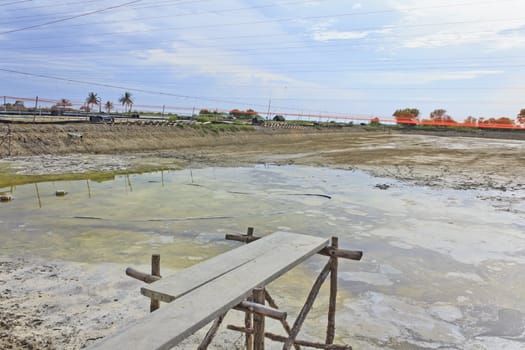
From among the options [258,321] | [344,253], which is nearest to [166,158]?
[344,253]

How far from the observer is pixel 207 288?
299 cm

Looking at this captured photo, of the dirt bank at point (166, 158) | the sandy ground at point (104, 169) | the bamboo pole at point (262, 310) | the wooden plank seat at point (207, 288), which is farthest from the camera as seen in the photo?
the dirt bank at point (166, 158)

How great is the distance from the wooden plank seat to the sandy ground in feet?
4.54

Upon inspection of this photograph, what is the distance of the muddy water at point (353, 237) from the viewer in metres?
5.26

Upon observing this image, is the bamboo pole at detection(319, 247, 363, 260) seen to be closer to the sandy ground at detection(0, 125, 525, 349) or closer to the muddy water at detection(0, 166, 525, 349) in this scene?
the muddy water at detection(0, 166, 525, 349)

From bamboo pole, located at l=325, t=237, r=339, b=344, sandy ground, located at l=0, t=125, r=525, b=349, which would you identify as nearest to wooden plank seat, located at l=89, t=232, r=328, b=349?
bamboo pole, located at l=325, t=237, r=339, b=344

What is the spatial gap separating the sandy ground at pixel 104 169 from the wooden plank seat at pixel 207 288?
4.54ft

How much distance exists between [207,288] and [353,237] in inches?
250

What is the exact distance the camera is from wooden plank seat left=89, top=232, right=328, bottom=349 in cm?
232

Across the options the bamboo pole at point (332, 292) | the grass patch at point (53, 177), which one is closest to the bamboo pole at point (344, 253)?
the bamboo pole at point (332, 292)

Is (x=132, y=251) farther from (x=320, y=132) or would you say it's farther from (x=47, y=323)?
(x=320, y=132)

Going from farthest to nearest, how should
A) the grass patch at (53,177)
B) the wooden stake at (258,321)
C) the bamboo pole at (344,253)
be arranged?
the grass patch at (53,177)
the bamboo pole at (344,253)
the wooden stake at (258,321)

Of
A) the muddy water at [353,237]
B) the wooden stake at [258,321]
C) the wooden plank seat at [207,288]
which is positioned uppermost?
the wooden plank seat at [207,288]

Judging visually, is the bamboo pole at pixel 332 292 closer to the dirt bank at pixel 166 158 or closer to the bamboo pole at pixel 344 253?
the bamboo pole at pixel 344 253
